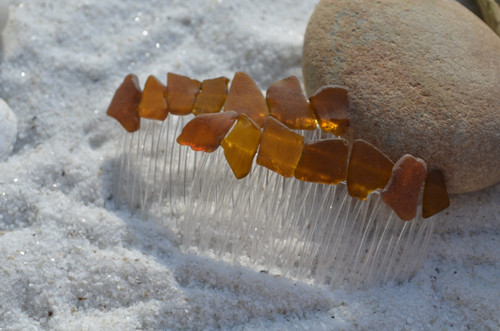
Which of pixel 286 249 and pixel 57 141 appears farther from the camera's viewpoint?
pixel 57 141

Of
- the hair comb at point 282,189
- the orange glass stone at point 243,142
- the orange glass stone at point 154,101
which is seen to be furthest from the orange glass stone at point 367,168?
the orange glass stone at point 154,101

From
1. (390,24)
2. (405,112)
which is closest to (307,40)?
(390,24)

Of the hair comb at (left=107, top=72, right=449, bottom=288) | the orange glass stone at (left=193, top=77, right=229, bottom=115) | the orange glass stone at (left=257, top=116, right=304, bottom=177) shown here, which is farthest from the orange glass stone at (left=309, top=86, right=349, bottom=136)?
the orange glass stone at (left=193, top=77, right=229, bottom=115)

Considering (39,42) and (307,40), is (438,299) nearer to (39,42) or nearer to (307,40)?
(307,40)

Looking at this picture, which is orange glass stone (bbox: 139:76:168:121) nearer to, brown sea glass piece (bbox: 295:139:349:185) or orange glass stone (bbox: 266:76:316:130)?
orange glass stone (bbox: 266:76:316:130)

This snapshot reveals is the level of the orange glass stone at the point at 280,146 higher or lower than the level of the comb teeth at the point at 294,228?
higher

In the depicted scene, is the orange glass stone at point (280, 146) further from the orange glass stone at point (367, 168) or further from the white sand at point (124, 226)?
the white sand at point (124, 226)
